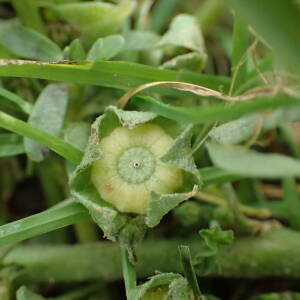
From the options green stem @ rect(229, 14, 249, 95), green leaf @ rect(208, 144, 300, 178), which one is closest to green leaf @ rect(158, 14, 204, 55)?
green stem @ rect(229, 14, 249, 95)

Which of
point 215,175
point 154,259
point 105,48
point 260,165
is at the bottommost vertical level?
point 154,259

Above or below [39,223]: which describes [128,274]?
below

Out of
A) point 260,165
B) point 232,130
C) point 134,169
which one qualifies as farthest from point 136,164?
point 260,165

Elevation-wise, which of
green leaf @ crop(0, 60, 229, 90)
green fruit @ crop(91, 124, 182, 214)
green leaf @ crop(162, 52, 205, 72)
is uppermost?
green leaf @ crop(0, 60, 229, 90)

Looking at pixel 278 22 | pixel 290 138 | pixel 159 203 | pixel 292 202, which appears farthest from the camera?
pixel 290 138

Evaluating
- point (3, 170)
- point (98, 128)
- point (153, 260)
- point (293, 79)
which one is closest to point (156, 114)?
point (98, 128)

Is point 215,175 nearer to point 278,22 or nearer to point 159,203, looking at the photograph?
point 159,203

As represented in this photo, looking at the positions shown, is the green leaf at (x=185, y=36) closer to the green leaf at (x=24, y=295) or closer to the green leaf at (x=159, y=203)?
the green leaf at (x=159, y=203)

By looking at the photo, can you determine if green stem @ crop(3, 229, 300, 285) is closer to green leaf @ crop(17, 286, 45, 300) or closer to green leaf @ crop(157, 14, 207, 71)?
green leaf @ crop(17, 286, 45, 300)
